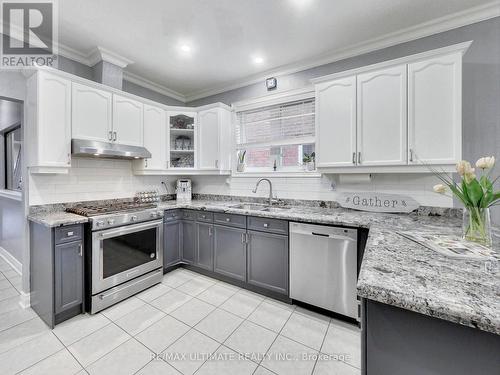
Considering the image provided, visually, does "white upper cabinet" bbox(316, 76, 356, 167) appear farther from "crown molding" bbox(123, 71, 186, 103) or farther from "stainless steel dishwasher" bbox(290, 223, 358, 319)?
"crown molding" bbox(123, 71, 186, 103)

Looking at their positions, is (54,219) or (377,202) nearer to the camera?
(54,219)

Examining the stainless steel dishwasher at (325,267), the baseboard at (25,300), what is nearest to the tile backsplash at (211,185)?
the stainless steel dishwasher at (325,267)

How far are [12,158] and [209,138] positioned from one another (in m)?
3.17

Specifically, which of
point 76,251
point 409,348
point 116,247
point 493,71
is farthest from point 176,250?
point 493,71

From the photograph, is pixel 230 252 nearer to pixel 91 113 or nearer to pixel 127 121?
pixel 127 121

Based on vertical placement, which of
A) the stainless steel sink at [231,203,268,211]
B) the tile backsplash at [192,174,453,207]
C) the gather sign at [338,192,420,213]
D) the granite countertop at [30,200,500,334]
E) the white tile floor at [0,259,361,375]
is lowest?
the white tile floor at [0,259,361,375]

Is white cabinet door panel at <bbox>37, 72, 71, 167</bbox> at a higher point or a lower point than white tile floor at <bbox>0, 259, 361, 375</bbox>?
higher

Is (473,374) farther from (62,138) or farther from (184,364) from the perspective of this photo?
(62,138)

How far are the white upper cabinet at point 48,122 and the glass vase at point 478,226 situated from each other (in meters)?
3.28

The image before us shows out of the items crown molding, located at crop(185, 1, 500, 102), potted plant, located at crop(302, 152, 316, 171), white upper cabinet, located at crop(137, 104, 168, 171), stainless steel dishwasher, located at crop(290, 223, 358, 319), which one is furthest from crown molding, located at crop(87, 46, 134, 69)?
stainless steel dishwasher, located at crop(290, 223, 358, 319)

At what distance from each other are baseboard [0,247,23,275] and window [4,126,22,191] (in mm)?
992

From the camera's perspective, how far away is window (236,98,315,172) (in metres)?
2.93

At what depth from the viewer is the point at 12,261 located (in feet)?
10.6

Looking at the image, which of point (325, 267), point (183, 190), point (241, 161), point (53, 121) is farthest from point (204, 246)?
point (53, 121)
